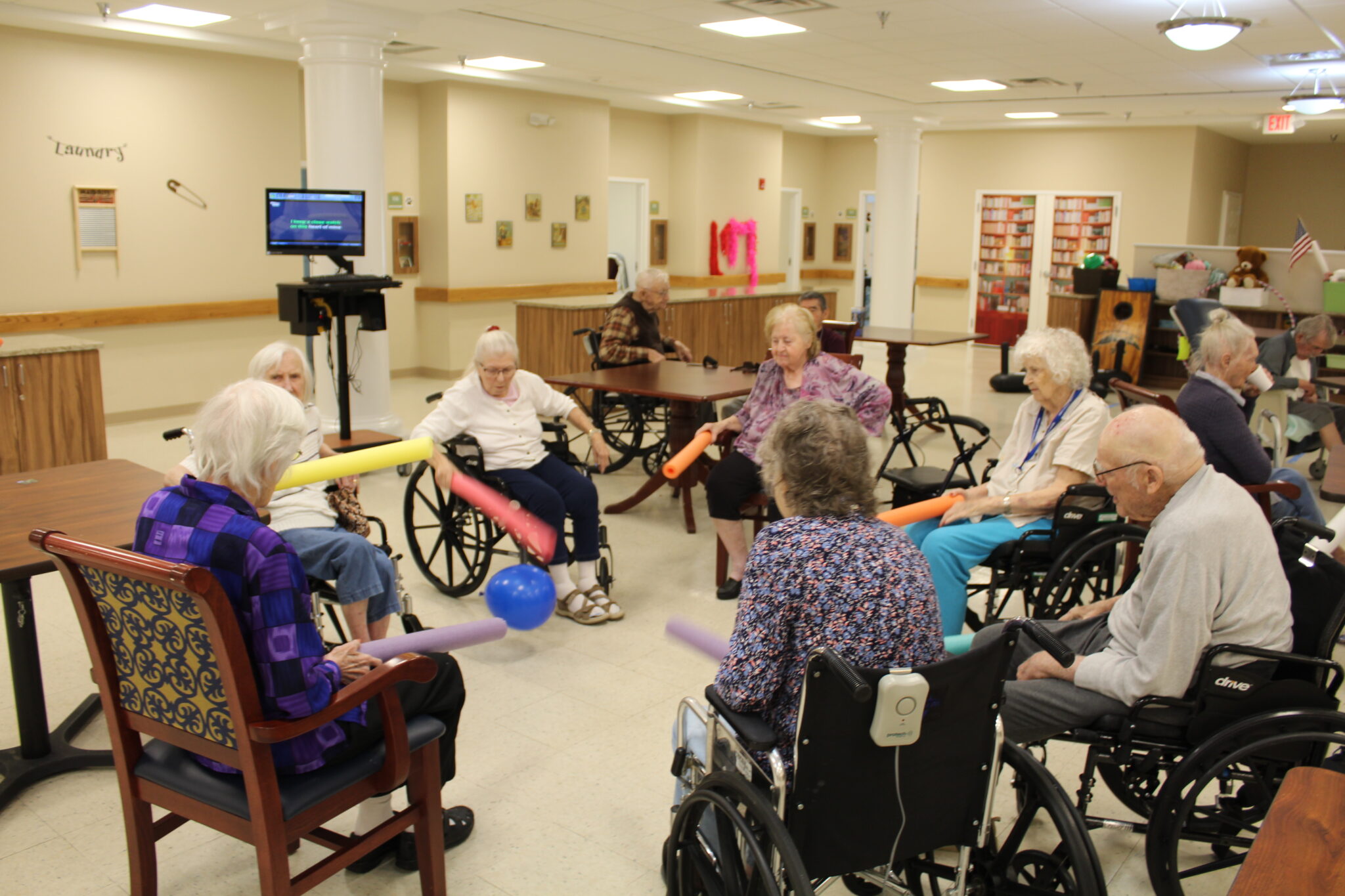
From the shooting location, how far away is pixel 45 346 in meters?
6.24

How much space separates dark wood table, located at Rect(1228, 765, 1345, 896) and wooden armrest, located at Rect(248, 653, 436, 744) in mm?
1457

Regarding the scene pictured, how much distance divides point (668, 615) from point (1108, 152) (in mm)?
12337

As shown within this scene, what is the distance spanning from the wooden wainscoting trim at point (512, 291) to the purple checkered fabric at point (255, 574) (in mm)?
8928

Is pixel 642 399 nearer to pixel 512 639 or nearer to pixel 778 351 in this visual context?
pixel 778 351

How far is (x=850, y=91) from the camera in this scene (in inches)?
428

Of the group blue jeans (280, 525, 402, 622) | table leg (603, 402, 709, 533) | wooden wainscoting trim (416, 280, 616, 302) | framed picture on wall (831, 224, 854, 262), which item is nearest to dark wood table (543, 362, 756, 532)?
table leg (603, 402, 709, 533)

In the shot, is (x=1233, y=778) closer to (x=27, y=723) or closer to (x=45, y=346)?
(x=27, y=723)

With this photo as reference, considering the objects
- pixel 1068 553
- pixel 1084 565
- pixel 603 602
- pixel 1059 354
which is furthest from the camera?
pixel 603 602

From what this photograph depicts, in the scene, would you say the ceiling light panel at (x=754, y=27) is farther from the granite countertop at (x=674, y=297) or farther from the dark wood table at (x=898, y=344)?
the granite countertop at (x=674, y=297)

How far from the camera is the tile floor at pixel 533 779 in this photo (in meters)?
2.60

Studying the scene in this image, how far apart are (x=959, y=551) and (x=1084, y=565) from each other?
390mm

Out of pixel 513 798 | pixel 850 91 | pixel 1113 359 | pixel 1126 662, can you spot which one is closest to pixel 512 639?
pixel 513 798

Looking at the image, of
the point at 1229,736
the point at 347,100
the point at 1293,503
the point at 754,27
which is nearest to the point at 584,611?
the point at 1229,736

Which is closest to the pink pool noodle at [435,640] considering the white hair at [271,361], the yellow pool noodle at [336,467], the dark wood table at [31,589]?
the yellow pool noodle at [336,467]
